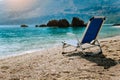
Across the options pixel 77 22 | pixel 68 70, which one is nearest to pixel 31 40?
pixel 68 70

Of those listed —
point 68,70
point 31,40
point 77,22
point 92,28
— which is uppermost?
point 92,28

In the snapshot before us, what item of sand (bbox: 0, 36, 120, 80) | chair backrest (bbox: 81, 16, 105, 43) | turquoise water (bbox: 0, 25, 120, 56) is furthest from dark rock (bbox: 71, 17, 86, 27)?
sand (bbox: 0, 36, 120, 80)

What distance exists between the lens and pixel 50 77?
606cm

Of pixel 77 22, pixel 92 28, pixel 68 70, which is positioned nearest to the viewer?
pixel 68 70

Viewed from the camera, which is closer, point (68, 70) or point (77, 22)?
point (68, 70)

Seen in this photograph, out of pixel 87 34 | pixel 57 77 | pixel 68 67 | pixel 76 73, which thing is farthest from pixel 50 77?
pixel 87 34

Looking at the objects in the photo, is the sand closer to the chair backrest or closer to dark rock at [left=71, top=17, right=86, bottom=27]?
the chair backrest

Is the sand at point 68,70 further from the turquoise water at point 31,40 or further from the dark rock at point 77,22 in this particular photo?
the dark rock at point 77,22

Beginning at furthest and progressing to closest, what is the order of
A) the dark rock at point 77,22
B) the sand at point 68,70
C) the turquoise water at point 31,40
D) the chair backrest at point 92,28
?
1. the dark rock at point 77,22
2. the turquoise water at point 31,40
3. the chair backrest at point 92,28
4. the sand at point 68,70

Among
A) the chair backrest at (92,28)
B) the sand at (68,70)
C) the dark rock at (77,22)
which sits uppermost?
the chair backrest at (92,28)

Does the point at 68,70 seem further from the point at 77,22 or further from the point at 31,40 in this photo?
the point at 77,22

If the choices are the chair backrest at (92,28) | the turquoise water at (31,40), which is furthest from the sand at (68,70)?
the turquoise water at (31,40)

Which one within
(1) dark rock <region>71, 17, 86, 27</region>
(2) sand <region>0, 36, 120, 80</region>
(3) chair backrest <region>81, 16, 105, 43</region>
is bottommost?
(1) dark rock <region>71, 17, 86, 27</region>

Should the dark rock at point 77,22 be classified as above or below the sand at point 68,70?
below
